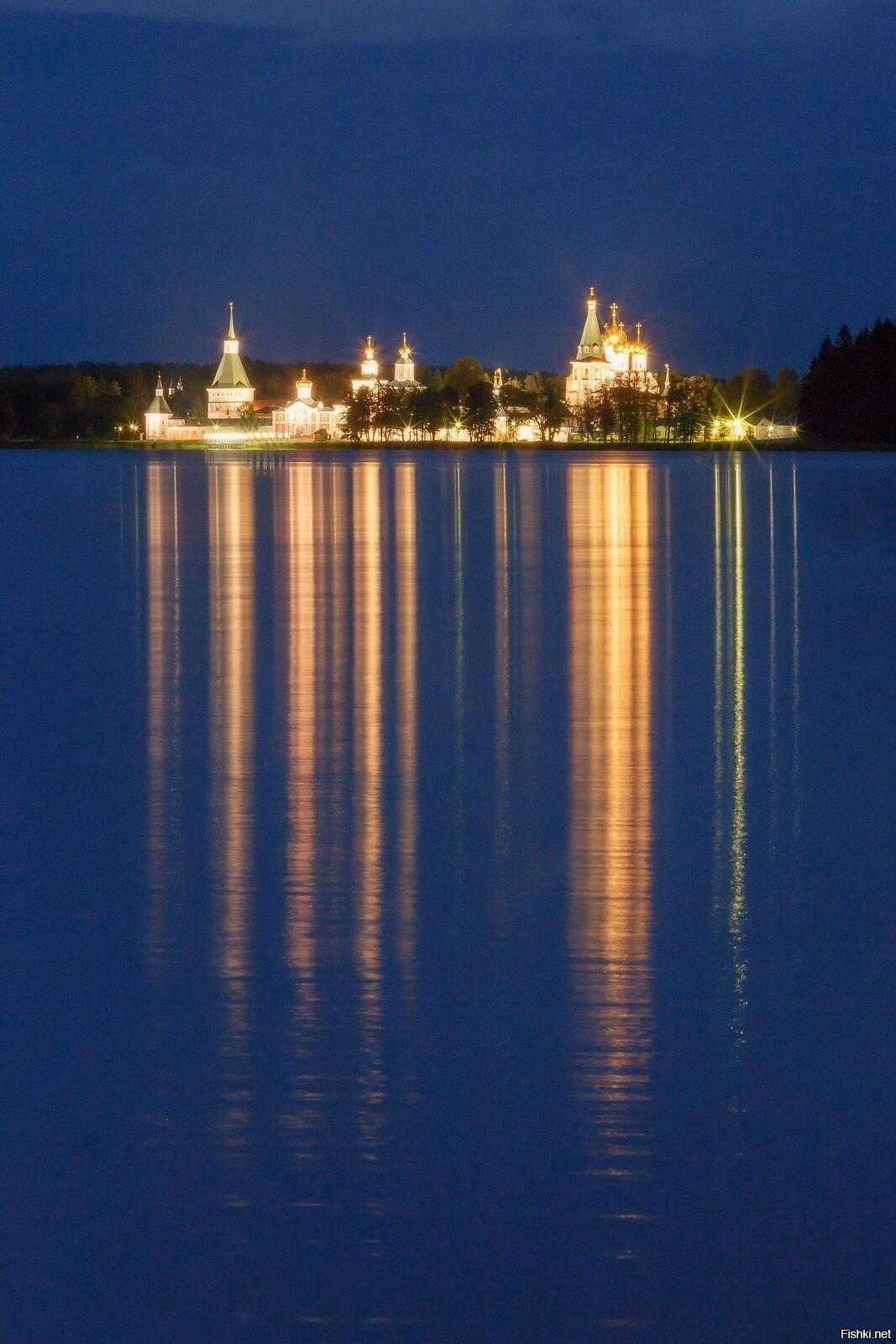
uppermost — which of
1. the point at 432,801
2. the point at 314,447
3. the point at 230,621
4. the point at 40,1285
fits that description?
the point at 314,447

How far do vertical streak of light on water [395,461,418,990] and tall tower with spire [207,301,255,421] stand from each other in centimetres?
13196

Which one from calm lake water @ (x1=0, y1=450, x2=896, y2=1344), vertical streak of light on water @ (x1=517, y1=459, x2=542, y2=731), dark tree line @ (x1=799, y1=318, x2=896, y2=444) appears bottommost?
calm lake water @ (x1=0, y1=450, x2=896, y2=1344)

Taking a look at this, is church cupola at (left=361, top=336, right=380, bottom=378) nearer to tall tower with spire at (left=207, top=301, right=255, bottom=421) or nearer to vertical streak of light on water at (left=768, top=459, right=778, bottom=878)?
tall tower with spire at (left=207, top=301, right=255, bottom=421)

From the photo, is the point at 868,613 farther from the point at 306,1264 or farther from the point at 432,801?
the point at 306,1264

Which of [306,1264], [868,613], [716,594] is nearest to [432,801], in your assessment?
[306,1264]

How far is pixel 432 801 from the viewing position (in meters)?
8.18

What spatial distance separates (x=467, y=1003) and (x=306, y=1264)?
1.60 meters

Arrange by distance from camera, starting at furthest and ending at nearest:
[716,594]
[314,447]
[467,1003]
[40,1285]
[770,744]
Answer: [314,447] → [716,594] → [770,744] → [467,1003] → [40,1285]

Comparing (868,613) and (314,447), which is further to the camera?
(314,447)

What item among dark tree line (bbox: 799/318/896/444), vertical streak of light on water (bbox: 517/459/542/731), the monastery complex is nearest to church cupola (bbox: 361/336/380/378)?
the monastery complex

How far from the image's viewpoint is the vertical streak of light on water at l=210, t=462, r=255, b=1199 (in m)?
4.78

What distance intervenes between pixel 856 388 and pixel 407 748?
84.0m

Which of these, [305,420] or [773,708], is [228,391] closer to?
[305,420]

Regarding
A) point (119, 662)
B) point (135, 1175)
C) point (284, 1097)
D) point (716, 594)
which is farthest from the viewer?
point (716, 594)
